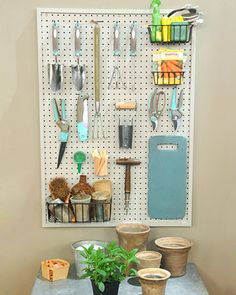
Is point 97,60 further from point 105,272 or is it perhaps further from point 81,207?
point 105,272

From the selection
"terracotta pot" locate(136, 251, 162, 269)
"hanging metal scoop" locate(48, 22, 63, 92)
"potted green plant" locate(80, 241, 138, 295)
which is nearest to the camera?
"potted green plant" locate(80, 241, 138, 295)

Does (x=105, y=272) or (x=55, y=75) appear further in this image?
(x=55, y=75)

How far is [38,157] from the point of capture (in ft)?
6.52

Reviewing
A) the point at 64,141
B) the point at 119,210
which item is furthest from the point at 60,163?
the point at 119,210

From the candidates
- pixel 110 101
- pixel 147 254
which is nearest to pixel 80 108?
pixel 110 101

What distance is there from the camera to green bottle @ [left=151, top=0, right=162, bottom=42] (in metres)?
1.86

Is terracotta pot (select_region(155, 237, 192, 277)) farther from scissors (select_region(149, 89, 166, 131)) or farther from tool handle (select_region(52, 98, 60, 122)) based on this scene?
tool handle (select_region(52, 98, 60, 122))

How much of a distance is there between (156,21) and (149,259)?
96 cm

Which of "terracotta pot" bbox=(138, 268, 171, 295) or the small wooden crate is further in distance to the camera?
the small wooden crate

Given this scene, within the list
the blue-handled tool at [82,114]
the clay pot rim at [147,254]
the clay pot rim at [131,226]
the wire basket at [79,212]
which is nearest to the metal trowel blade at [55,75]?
the blue-handled tool at [82,114]

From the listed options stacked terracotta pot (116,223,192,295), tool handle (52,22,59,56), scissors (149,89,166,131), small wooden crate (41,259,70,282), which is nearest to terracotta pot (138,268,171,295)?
stacked terracotta pot (116,223,192,295)

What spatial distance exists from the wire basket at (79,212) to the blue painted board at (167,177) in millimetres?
206

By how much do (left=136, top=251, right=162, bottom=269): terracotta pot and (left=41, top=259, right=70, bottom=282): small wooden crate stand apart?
31 centimetres

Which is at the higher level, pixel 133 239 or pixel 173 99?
pixel 173 99
